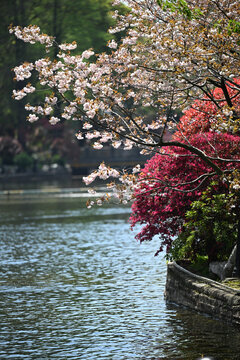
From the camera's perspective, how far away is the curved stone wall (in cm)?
1502

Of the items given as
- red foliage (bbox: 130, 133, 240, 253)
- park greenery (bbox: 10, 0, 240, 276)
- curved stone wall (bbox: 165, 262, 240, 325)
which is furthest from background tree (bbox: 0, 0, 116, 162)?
curved stone wall (bbox: 165, 262, 240, 325)

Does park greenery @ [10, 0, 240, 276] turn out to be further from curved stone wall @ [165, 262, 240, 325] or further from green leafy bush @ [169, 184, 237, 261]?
curved stone wall @ [165, 262, 240, 325]

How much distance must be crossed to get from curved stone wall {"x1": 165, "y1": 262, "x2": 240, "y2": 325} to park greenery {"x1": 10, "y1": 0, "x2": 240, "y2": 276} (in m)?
0.74

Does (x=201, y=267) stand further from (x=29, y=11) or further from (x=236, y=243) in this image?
(x=29, y=11)

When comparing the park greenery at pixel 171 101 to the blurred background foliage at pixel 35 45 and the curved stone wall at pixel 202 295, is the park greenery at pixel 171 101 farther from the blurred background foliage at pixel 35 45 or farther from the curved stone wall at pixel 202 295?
the blurred background foliage at pixel 35 45

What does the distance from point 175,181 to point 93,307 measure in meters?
3.23

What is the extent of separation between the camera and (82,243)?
29672 mm

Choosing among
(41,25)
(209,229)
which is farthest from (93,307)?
(41,25)

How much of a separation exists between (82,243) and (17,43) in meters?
66.5

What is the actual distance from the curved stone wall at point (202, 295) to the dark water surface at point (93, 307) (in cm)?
23

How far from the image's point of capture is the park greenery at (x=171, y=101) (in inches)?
583

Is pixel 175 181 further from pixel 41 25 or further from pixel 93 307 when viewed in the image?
pixel 41 25

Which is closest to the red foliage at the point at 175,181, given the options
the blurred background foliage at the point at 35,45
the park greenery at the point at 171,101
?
the park greenery at the point at 171,101

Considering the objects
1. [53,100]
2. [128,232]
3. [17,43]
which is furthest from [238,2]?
[17,43]
